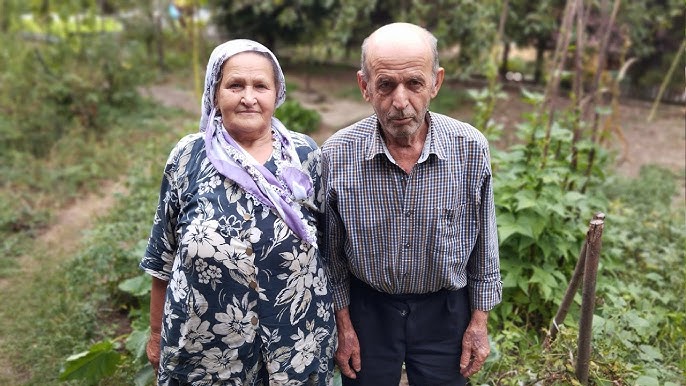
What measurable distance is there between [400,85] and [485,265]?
67 cm

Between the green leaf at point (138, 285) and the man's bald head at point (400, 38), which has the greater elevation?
the man's bald head at point (400, 38)

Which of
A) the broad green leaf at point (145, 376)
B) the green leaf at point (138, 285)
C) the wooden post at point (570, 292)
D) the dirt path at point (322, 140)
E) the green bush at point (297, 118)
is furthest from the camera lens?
the green bush at point (297, 118)

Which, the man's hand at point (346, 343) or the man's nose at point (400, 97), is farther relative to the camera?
the man's hand at point (346, 343)

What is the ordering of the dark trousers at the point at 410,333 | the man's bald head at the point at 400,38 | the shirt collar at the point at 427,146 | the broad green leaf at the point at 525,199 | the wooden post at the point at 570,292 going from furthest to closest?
the broad green leaf at the point at 525,199
the wooden post at the point at 570,292
the dark trousers at the point at 410,333
the shirt collar at the point at 427,146
the man's bald head at the point at 400,38

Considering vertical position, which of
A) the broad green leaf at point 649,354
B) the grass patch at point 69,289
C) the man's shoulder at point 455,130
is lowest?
the grass patch at point 69,289

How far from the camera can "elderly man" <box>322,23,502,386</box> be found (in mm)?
1826

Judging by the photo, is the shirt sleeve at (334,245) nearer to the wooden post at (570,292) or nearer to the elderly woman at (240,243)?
the elderly woman at (240,243)

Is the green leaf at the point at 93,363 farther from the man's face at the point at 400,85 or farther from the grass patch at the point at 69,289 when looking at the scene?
the man's face at the point at 400,85

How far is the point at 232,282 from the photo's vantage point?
1.81 m

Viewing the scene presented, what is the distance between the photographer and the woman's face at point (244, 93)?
6.00 feet

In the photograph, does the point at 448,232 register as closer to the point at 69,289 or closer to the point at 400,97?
the point at 400,97

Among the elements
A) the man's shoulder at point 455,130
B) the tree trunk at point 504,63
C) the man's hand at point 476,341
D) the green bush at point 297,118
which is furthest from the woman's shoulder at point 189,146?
the tree trunk at point 504,63

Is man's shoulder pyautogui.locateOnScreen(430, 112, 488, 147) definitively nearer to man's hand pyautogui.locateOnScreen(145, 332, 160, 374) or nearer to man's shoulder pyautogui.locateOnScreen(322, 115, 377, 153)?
man's shoulder pyautogui.locateOnScreen(322, 115, 377, 153)

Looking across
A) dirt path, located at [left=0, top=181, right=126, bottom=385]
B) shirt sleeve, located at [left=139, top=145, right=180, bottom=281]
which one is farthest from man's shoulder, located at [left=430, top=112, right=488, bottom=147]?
dirt path, located at [left=0, top=181, right=126, bottom=385]
